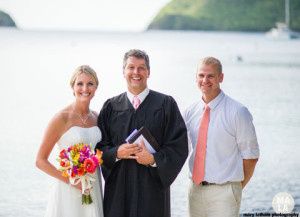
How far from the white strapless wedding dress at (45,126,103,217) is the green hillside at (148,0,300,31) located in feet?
482

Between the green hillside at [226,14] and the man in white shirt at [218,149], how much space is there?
147 meters

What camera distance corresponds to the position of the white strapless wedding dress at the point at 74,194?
5871 mm

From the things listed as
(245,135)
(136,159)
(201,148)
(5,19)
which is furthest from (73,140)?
(5,19)

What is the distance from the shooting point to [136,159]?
5.54 meters

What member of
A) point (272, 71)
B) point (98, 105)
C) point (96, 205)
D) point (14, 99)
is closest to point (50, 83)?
point (14, 99)

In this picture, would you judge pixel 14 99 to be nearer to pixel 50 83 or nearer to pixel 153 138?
pixel 50 83

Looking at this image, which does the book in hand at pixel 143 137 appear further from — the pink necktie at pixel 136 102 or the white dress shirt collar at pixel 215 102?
the white dress shirt collar at pixel 215 102

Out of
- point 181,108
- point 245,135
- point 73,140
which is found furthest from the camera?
point 181,108

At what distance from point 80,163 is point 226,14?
149 m

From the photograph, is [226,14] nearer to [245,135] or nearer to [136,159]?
[245,135]

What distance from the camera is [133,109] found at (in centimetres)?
568

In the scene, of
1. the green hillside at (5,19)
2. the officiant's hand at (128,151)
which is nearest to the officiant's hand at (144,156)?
the officiant's hand at (128,151)

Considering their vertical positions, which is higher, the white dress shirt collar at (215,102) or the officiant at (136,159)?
the white dress shirt collar at (215,102)

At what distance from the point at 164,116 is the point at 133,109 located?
0.29 m
